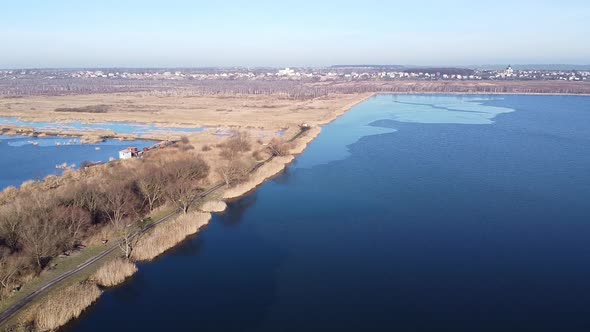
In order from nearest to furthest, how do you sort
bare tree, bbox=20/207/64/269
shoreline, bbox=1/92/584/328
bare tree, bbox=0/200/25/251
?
1. bare tree, bbox=20/207/64/269
2. bare tree, bbox=0/200/25/251
3. shoreline, bbox=1/92/584/328

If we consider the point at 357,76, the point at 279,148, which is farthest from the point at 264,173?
the point at 357,76

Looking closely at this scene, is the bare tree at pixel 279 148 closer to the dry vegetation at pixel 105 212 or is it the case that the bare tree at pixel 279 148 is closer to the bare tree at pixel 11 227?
the dry vegetation at pixel 105 212

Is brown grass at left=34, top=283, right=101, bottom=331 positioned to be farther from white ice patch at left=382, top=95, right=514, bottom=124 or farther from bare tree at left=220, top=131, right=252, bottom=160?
white ice patch at left=382, top=95, right=514, bottom=124

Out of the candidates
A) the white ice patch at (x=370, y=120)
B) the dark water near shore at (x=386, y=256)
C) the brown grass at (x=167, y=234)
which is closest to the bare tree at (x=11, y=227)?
the brown grass at (x=167, y=234)

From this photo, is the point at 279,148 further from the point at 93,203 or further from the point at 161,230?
the point at 93,203

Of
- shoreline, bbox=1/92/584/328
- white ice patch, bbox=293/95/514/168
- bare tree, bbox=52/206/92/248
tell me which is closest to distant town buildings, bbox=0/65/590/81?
white ice patch, bbox=293/95/514/168

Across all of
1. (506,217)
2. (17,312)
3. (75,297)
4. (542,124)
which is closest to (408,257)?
(506,217)

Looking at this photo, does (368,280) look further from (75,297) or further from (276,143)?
(276,143)

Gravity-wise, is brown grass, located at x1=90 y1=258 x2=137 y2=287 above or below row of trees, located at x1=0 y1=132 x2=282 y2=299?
below
